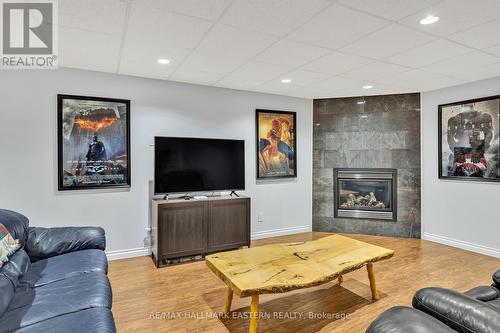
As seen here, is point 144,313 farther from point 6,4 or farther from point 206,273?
point 6,4

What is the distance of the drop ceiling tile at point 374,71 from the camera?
3295 millimetres

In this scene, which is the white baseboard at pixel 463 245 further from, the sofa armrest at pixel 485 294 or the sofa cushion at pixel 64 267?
the sofa cushion at pixel 64 267

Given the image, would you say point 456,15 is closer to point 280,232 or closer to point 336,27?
point 336,27

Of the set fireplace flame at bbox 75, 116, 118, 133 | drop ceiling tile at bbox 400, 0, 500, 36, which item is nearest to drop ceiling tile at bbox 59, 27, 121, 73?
fireplace flame at bbox 75, 116, 118, 133

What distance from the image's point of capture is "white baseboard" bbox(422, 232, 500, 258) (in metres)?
3.85

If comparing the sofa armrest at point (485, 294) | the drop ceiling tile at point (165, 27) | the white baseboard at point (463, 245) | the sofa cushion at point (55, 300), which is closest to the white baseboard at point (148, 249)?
the sofa cushion at point (55, 300)

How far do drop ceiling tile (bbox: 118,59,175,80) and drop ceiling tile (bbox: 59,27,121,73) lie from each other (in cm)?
11

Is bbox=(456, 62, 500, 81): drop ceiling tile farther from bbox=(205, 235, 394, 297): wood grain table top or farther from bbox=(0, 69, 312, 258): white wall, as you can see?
bbox=(205, 235, 394, 297): wood grain table top

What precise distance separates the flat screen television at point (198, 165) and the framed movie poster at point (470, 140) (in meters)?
3.14

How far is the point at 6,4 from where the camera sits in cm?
198

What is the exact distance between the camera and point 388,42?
264cm

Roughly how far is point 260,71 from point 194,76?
898mm

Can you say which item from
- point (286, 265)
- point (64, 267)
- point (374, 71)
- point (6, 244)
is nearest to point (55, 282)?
point (64, 267)

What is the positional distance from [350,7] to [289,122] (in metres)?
2.94
